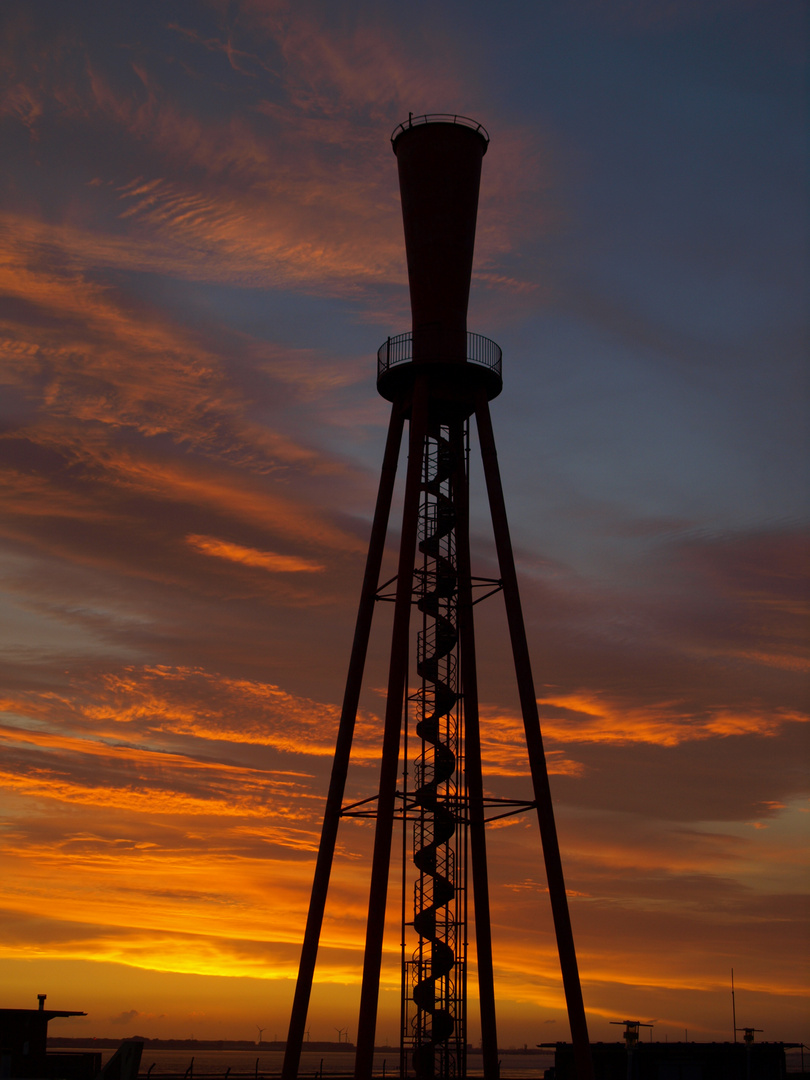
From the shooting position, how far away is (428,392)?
3872cm

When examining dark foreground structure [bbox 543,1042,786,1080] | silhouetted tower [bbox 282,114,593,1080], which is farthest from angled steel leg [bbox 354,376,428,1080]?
dark foreground structure [bbox 543,1042,786,1080]

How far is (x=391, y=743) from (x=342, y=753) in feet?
11.2

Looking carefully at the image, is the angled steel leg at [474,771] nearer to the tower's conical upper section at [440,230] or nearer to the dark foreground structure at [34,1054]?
the tower's conical upper section at [440,230]

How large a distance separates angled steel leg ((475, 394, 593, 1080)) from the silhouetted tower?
0.17 feet

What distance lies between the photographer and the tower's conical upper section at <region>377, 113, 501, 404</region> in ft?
126

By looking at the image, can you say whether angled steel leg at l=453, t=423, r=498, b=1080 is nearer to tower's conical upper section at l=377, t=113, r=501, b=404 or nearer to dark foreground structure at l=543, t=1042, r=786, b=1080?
tower's conical upper section at l=377, t=113, r=501, b=404

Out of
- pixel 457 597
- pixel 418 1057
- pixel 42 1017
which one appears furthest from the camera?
pixel 42 1017

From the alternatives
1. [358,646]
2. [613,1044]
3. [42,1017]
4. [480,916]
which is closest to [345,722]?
[358,646]

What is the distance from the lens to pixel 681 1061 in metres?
53.2

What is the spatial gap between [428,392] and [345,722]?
36.1 ft

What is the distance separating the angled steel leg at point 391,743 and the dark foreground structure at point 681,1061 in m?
24.0

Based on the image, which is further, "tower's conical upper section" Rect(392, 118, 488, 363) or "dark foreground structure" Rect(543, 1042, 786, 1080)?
"dark foreground structure" Rect(543, 1042, 786, 1080)

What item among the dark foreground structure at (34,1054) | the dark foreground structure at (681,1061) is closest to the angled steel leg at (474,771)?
the dark foreground structure at (681,1061)

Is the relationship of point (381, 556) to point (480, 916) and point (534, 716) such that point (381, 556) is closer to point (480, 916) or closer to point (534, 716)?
point (534, 716)
